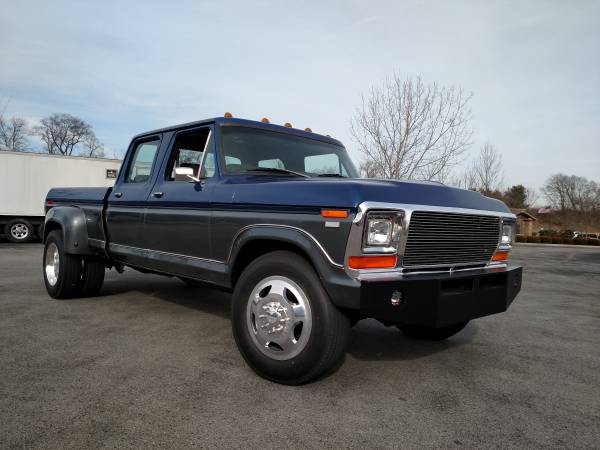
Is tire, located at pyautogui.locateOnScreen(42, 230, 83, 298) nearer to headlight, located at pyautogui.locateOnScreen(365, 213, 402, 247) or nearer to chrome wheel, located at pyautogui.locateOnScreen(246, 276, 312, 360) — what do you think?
chrome wheel, located at pyautogui.locateOnScreen(246, 276, 312, 360)

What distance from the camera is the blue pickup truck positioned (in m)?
2.78

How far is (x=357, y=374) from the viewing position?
335 cm

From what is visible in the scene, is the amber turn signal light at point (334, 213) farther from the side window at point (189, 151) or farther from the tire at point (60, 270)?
the tire at point (60, 270)

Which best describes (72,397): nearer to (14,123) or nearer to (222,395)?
(222,395)

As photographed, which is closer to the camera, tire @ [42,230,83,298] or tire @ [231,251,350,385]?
tire @ [231,251,350,385]

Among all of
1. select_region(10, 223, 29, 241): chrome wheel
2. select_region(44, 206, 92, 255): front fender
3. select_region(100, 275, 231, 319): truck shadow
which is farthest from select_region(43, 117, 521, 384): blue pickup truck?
select_region(10, 223, 29, 241): chrome wheel

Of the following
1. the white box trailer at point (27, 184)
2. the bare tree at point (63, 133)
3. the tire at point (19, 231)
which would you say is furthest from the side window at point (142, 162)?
the bare tree at point (63, 133)

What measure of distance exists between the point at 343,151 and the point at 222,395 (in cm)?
293

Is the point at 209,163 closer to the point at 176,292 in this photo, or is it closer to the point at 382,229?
the point at 382,229

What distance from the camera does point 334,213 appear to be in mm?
2785

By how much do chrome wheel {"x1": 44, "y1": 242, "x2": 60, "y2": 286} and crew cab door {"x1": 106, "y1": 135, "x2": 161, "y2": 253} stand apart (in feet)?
3.61

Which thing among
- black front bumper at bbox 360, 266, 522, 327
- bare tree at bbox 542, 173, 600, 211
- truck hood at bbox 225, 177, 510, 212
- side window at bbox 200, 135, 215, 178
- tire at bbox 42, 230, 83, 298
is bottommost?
tire at bbox 42, 230, 83, 298

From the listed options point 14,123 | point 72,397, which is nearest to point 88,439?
point 72,397

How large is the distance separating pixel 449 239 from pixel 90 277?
14.5 feet
